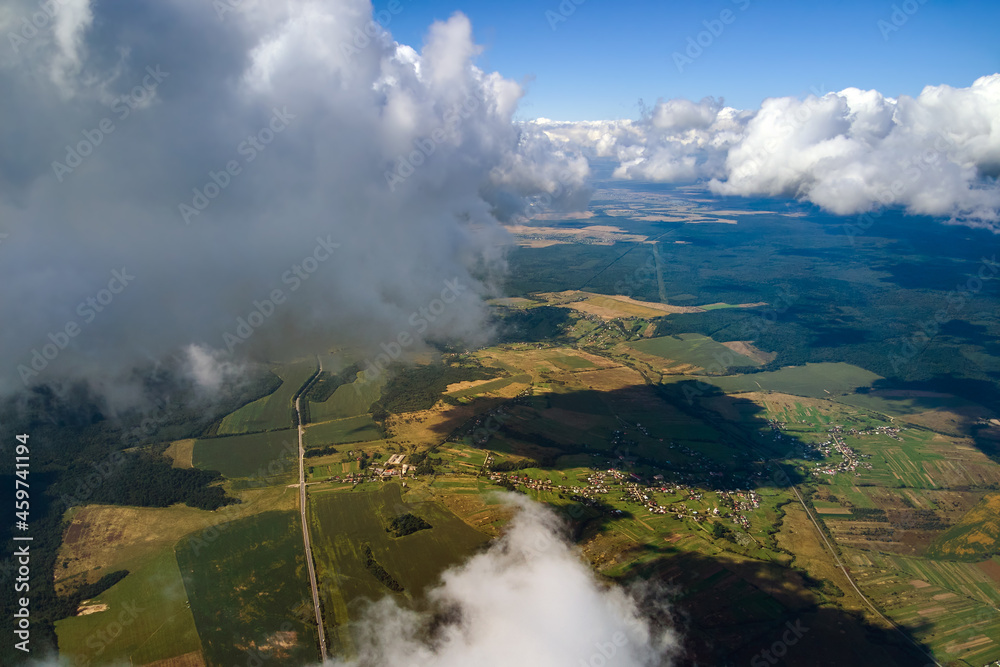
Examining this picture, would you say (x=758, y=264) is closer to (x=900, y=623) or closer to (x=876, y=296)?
(x=876, y=296)

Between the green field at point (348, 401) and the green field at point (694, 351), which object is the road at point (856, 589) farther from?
the green field at point (348, 401)

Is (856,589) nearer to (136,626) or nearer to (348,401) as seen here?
(136,626)

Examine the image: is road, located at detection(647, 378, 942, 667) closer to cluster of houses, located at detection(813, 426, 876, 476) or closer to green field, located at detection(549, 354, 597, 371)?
cluster of houses, located at detection(813, 426, 876, 476)

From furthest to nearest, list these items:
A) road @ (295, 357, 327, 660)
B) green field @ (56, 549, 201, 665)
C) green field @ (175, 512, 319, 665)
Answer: road @ (295, 357, 327, 660) < green field @ (175, 512, 319, 665) < green field @ (56, 549, 201, 665)

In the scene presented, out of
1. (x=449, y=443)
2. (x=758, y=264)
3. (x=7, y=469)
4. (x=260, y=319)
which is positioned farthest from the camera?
(x=758, y=264)

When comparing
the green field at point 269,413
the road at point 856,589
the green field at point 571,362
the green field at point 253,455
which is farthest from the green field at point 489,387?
the road at point 856,589

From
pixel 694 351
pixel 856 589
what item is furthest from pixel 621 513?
pixel 694 351

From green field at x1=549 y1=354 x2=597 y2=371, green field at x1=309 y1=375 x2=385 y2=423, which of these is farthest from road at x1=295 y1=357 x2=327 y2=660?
green field at x1=549 y1=354 x2=597 y2=371

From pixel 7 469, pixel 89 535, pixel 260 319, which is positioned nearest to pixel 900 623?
pixel 89 535
